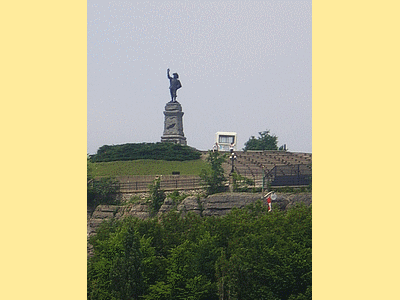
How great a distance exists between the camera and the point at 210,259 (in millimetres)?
19438

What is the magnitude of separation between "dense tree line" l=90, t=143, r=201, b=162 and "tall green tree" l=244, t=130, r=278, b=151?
1050cm

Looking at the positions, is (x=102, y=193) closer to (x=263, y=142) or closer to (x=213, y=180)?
(x=213, y=180)

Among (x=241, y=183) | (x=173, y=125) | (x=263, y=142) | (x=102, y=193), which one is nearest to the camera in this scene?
(x=241, y=183)

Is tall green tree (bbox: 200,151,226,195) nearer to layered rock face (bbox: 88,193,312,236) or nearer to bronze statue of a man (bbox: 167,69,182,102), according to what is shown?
layered rock face (bbox: 88,193,312,236)

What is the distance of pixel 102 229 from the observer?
23.0 m

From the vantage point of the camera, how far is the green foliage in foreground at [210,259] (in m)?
17.8

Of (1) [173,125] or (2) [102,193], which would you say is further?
(1) [173,125]

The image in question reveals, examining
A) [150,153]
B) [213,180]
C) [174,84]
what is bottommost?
[213,180]

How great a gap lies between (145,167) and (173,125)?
6978mm

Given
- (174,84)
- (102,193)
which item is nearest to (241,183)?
(102,193)

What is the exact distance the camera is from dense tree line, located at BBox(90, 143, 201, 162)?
3312cm

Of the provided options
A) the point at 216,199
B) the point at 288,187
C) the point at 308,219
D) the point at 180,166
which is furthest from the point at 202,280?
the point at 180,166

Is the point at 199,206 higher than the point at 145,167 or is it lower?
lower

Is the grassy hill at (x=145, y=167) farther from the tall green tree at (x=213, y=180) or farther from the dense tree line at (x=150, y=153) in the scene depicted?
the tall green tree at (x=213, y=180)
